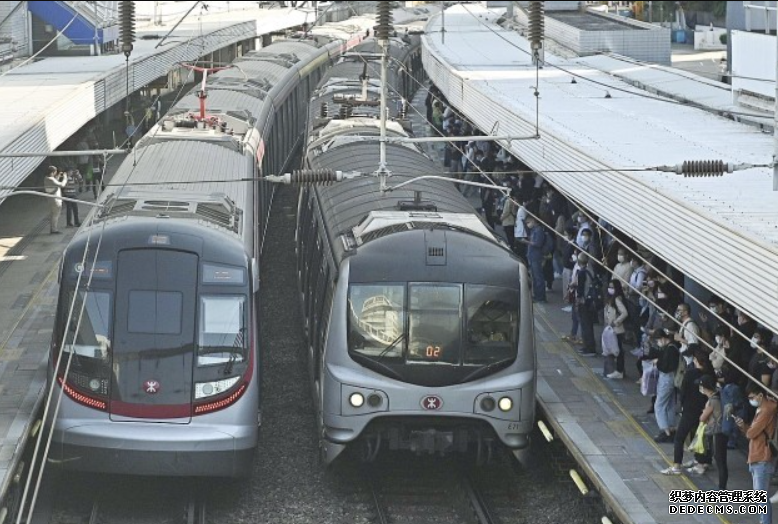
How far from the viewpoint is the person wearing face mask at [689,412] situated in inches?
566

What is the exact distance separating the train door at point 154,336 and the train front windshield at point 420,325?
163 centimetres

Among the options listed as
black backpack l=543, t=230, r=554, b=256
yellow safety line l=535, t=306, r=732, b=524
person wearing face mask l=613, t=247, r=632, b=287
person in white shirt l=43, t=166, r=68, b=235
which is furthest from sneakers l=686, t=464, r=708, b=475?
person in white shirt l=43, t=166, r=68, b=235

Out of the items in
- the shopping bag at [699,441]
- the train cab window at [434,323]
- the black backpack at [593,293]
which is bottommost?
the shopping bag at [699,441]

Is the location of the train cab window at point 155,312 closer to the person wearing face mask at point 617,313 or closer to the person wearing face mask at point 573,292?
the person wearing face mask at point 617,313

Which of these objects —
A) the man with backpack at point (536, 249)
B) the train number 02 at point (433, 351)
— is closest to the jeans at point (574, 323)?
the man with backpack at point (536, 249)

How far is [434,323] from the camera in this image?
1457cm

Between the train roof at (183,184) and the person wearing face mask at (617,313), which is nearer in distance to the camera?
the train roof at (183,184)

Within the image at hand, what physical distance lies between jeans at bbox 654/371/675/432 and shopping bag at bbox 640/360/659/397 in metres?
1.08

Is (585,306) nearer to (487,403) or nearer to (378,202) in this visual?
(378,202)

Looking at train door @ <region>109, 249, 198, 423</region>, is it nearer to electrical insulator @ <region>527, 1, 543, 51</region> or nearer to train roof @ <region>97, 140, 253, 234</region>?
train roof @ <region>97, 140, 253, 234</region>

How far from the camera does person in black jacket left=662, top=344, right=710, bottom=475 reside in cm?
1434

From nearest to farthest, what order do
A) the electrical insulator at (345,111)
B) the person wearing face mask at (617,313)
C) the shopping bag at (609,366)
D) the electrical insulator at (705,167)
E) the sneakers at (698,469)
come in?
the electrical insulator at (705,167)
the sneakers at (698,469)
the person wearing face mask at (617,313)
the shopping bag at (609,366)
the electrical insulator at (345,111)

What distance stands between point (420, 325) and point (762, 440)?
11.2 feet

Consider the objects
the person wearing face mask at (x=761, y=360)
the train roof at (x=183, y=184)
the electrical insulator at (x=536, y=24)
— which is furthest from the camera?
the electrical insulator at (x=536, y=24)
